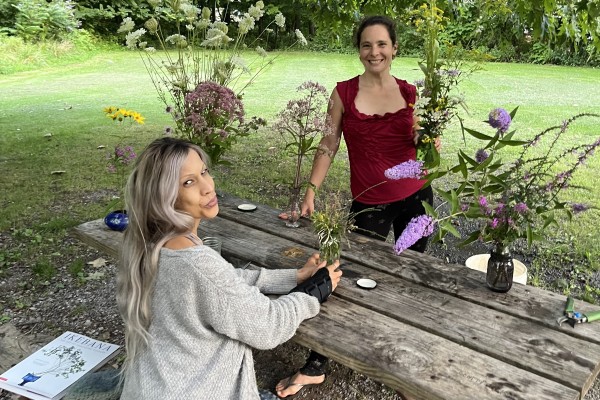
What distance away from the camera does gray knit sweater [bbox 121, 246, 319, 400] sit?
146cm

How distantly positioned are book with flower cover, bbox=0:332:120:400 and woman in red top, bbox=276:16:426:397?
0.94 meters

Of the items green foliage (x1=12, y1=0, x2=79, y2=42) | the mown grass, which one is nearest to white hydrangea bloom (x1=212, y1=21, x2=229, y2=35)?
the mown grass

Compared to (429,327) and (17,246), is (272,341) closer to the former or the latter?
(429,327)

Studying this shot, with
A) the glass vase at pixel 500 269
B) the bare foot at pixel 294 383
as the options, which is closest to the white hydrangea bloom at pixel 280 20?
the glass vase at pixel 500 269

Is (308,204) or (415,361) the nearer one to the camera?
(415,361)

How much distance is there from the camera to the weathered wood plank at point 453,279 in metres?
1.67

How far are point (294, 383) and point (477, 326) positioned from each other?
3.75 ft

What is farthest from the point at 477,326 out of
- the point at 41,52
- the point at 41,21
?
the point at 41,21

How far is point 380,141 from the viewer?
2619 millimetres

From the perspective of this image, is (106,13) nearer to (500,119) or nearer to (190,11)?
(190,11)

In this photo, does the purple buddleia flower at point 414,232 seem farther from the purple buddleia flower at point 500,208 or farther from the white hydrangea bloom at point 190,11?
the white hydrangea bloom at point 190,11

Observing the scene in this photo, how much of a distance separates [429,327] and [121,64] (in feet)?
50.0

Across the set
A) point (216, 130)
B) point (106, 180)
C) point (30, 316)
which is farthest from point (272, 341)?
point (106, 180)

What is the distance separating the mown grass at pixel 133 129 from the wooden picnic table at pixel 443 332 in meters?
0.73
